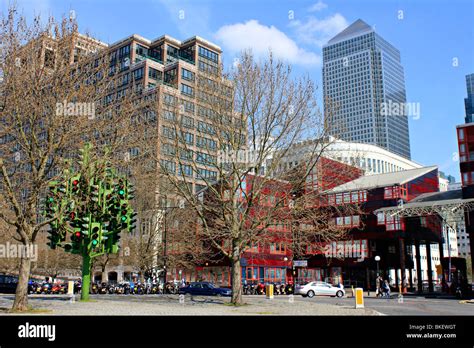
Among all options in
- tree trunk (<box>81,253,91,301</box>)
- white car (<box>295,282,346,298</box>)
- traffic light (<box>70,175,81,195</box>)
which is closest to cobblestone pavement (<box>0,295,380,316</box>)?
tree trunk (<box>81,253,91,301</box>)

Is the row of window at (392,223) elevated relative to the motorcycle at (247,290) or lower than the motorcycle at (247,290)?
elevated

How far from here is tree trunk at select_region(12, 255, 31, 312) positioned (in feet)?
61.7

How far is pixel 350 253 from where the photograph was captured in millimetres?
65750

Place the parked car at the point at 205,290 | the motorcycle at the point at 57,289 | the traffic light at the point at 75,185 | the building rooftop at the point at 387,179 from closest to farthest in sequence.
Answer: the traffic light at the point at 75,185, the parked car at the point at 205,290, the motorcycle at the point at 57,289, the building rooftop at the point at 387,179

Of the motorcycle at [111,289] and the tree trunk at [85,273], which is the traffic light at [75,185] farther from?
the motorcycle at [111,289]

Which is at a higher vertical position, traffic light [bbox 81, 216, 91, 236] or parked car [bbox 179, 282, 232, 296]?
traffic light [bbox 81, 216, 91, 236]

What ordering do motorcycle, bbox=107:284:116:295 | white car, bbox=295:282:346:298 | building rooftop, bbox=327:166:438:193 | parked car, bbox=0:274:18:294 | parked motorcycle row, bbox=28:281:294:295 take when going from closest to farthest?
parked car, bbox=0:274:18:294, white car, bbox=295:282:346:298, parked motorcycle row, bbox=28:281:294:295, motorcycle, bbox=107:284:116:295, building rooftop, bbox=327:166:438:193

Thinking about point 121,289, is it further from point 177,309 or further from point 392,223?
point 392,223

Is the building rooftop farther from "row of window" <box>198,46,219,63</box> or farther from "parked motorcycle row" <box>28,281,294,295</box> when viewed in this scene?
"row of window" <box>198,46,219,63</box>

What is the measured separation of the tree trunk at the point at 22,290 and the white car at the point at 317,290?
2859cm

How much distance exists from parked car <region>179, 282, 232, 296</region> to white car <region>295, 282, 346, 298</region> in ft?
22.0

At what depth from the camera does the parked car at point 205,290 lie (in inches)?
1640

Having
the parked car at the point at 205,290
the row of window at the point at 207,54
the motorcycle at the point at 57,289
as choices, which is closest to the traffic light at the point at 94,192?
the parked car at the point at 205,290
